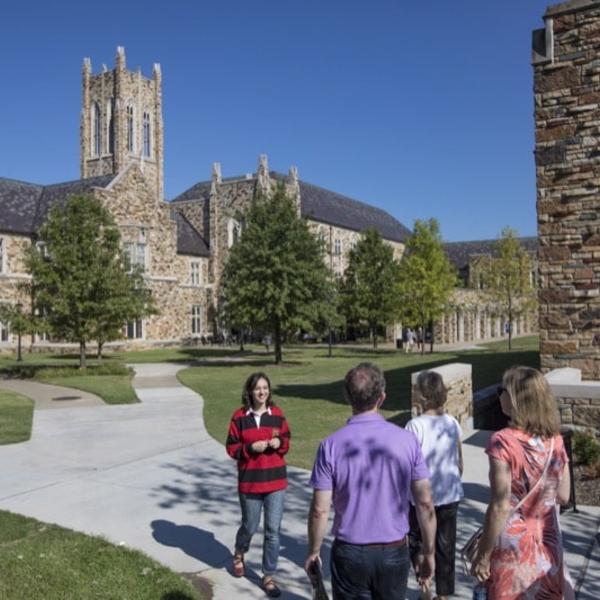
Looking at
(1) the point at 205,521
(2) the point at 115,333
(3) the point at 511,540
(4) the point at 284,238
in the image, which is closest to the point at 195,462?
(1) the point at 205,521

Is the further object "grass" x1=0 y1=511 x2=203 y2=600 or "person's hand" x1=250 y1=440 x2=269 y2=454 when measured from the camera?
"person's hand" x1=250 y1=440 x2=269 y2=454

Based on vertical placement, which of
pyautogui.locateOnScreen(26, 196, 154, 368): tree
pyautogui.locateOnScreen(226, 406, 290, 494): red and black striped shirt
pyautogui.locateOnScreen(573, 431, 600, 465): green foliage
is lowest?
pyautogui.locateOnScreen(573, 431, 600, 465): green foliage

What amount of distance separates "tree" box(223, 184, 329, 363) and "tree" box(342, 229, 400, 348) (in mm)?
9582

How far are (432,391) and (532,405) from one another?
1155 millimetres

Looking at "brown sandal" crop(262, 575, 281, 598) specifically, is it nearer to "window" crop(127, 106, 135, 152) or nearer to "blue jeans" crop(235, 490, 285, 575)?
"blue jeans" crop(235, 490, 285, 575)

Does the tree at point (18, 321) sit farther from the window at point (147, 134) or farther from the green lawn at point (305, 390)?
the window at point (147, 134)

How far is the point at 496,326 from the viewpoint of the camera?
196ft

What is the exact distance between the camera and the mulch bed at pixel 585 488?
23.3 feet

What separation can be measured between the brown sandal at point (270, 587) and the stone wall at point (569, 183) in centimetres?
742

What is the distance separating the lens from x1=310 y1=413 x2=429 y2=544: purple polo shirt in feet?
10.6

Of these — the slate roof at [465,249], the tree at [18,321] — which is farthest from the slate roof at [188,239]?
the slate roof at [465,249]

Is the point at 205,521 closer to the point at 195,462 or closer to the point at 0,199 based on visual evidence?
the point at 195,462

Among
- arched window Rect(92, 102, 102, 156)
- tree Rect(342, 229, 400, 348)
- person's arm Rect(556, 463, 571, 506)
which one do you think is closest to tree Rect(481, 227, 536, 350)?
tree Rect(342, 229, 400, 348)

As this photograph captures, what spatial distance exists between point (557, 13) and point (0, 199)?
34977 mm
